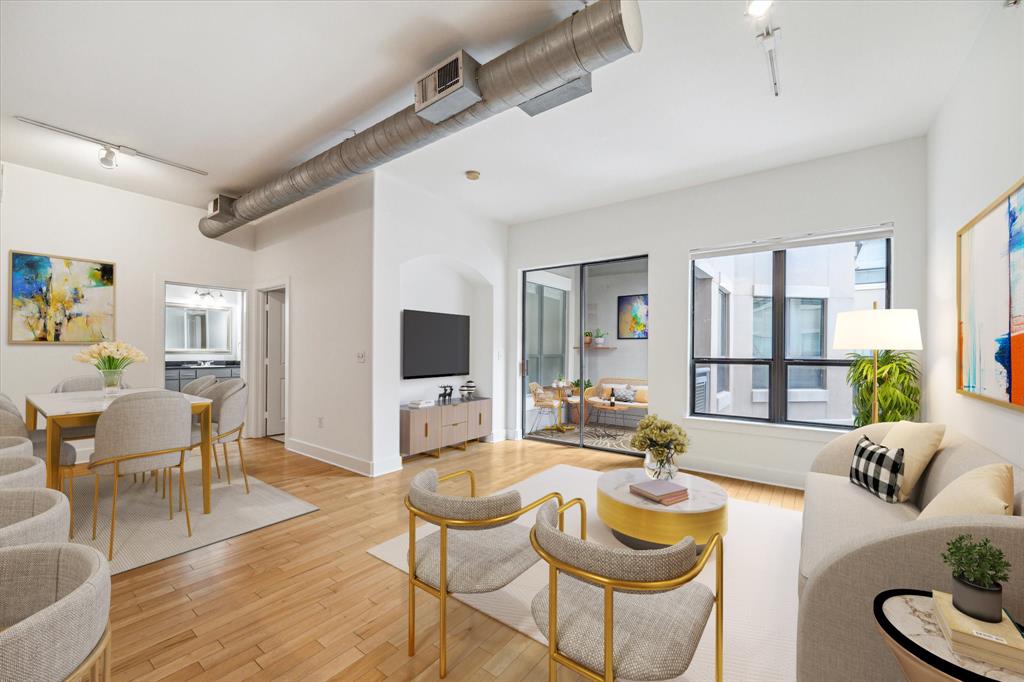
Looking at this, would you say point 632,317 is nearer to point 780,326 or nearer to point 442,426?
point 780,326

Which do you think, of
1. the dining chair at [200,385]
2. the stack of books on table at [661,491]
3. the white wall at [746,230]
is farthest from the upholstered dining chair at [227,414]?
the white wall at [746,230]

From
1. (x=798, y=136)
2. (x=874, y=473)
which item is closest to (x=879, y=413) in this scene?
(x=874, y=473)

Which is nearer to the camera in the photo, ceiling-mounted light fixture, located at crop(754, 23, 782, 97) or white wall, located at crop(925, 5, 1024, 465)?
white wall, located at crop(925, 5, 1024, 465)

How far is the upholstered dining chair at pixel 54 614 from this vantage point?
72cm

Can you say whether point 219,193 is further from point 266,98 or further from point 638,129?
point 638,129

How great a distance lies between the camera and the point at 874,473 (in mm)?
2410

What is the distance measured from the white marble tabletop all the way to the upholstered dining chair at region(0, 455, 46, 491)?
2.43 metres

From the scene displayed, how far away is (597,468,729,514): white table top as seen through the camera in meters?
2.55

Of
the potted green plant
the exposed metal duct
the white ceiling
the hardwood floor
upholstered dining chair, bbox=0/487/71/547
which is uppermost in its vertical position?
the white ceiling

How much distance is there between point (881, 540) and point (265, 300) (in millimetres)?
6552

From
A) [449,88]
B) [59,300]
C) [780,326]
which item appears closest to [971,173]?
[780,326]

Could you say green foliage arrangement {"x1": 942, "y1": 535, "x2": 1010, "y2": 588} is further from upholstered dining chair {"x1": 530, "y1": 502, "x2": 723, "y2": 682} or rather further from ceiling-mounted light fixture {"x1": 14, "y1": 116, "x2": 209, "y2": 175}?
ceiling-mounted light fixture {"x1": 14, "y1": 116, "x2": 209, "y2": 175}

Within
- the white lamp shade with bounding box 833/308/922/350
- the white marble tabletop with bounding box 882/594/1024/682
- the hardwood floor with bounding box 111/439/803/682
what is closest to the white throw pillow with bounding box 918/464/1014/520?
the white marble tabletop with bounding box 882/594/1024/682

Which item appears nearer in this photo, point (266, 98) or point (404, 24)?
point (404, 24)
